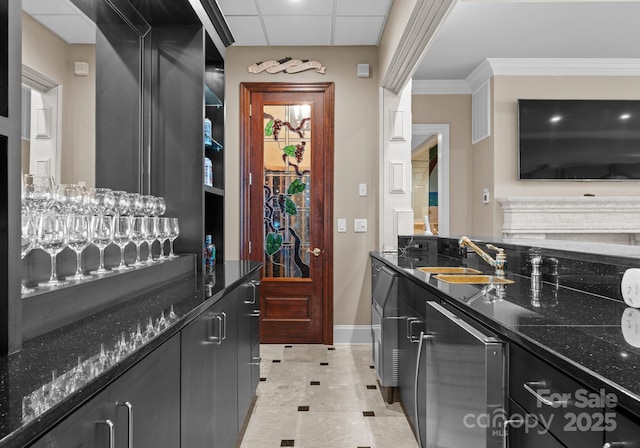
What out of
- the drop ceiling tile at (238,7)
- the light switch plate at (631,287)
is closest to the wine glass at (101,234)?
the light switch plate at (631,287)

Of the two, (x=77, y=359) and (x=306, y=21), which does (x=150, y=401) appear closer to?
(x=77, y=359)

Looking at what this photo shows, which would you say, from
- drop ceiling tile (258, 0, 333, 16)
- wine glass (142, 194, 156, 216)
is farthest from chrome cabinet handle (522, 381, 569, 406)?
drop ceiling tile (258, 0, 333, 16)

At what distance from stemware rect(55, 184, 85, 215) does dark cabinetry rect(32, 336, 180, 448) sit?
67cm

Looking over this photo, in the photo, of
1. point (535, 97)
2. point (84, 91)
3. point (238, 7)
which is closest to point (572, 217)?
point (535, 97)

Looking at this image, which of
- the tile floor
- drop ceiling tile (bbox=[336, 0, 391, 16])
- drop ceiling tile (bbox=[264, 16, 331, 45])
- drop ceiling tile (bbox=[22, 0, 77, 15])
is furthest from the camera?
drop ceiling tile (bbox=[264, 16, 331, 45])

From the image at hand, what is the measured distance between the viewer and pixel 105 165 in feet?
6.79

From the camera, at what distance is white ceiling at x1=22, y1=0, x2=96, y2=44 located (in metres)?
1.46

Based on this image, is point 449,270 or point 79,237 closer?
point 79,237

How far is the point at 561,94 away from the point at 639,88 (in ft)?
2.91

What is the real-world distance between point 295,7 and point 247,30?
1.90ft

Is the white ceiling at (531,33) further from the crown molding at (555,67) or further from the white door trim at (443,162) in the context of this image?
the white door trim at (443,162)

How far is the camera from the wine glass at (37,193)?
1.25 m

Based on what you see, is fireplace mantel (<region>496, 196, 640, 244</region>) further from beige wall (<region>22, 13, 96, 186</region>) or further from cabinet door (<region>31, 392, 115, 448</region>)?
cabinet door (<region>31, 392, 115, 448</region>)

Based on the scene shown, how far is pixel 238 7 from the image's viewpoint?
10.8ft
